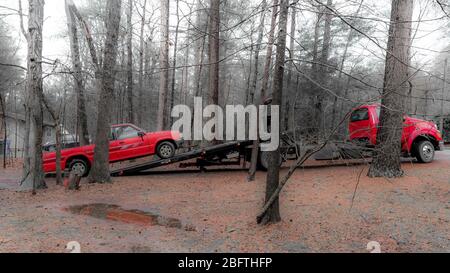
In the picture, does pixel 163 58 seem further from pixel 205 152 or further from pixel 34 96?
pixel 34 96

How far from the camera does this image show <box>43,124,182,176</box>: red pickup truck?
517 inches

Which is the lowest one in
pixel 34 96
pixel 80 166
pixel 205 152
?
pixel 80 166

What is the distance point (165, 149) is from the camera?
1369 centimetres

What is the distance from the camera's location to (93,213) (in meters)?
7.70

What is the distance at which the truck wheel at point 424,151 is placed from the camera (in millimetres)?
11352

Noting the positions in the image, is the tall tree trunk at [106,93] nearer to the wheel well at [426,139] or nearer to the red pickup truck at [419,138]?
the red pickup truck at [419,138]

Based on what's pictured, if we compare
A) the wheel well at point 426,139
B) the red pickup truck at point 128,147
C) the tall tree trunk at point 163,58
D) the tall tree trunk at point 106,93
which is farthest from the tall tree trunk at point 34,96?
the wheel well at point 426,139

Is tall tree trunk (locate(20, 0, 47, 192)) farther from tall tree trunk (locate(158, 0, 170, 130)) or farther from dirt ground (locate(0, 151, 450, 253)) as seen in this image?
tall tree trunk (locate(158, 0, 170, 130))

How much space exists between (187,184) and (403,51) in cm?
703

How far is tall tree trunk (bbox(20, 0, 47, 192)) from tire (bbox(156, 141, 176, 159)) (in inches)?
168

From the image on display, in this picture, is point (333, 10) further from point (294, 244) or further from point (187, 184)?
point (187, 184)

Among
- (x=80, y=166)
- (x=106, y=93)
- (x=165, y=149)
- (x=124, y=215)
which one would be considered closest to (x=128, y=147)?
(x=165, y=149)

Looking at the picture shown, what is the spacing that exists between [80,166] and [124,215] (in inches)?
255

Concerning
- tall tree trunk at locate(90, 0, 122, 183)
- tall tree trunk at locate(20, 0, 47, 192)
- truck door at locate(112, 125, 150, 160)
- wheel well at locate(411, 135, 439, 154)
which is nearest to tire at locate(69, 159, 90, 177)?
truck door at locate(112, 125, 150, 160)
